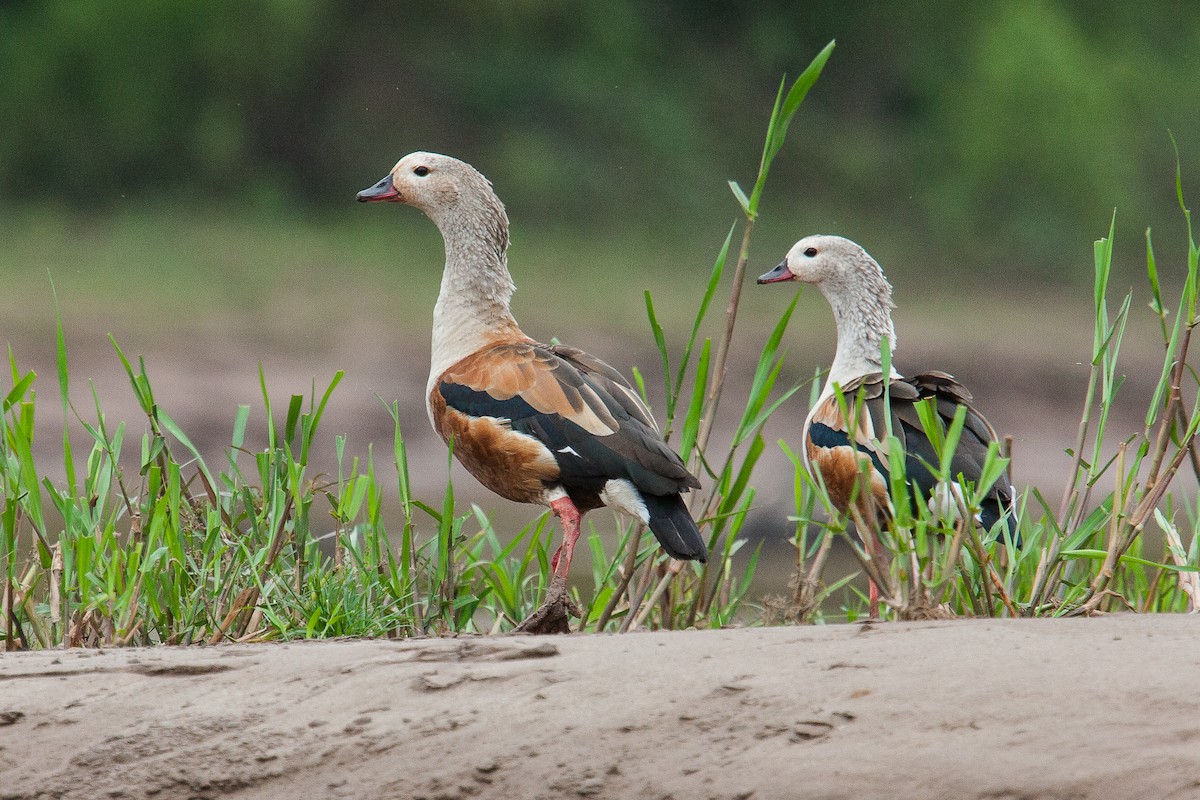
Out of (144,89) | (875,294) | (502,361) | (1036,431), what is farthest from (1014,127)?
(502,361)

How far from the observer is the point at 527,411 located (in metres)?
3.51

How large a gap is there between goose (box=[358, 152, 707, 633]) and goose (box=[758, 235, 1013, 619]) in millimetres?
436

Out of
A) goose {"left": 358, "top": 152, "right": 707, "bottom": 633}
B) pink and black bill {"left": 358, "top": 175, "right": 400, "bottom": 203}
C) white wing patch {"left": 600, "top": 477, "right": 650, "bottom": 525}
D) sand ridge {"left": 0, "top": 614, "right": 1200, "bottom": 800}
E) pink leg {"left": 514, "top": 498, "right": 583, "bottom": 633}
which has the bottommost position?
sand ridge {"left": 0, "top": 614, "right": 1200, "bottom": 800}

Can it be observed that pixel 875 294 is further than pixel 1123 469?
Yes

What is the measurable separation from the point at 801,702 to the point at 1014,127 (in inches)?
591

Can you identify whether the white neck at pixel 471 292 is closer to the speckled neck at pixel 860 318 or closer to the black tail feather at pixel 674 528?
the black tail feather at pixel 674 528

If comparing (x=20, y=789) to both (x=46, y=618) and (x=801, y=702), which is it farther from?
(x=801, y=702)

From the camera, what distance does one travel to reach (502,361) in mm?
3689

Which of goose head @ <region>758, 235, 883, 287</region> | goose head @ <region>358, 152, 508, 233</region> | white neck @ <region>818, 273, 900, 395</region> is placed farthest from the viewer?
goose head @ <region>758, 235, 883, 287</region>

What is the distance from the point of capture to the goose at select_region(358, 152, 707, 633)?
3.28m

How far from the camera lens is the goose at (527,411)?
10.7 ft

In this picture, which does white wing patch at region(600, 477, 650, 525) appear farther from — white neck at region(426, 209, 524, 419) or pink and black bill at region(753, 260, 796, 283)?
pink and black bill at region(753, 260, 796, 283)

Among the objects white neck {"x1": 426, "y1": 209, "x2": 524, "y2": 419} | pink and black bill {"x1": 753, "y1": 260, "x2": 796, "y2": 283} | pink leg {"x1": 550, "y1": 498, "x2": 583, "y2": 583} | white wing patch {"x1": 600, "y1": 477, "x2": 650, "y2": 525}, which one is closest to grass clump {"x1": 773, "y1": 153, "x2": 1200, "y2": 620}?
white wing patch {"x1": 600, "y1": 477, "x2": 650, "y2": 525}

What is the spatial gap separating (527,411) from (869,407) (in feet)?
2.88
